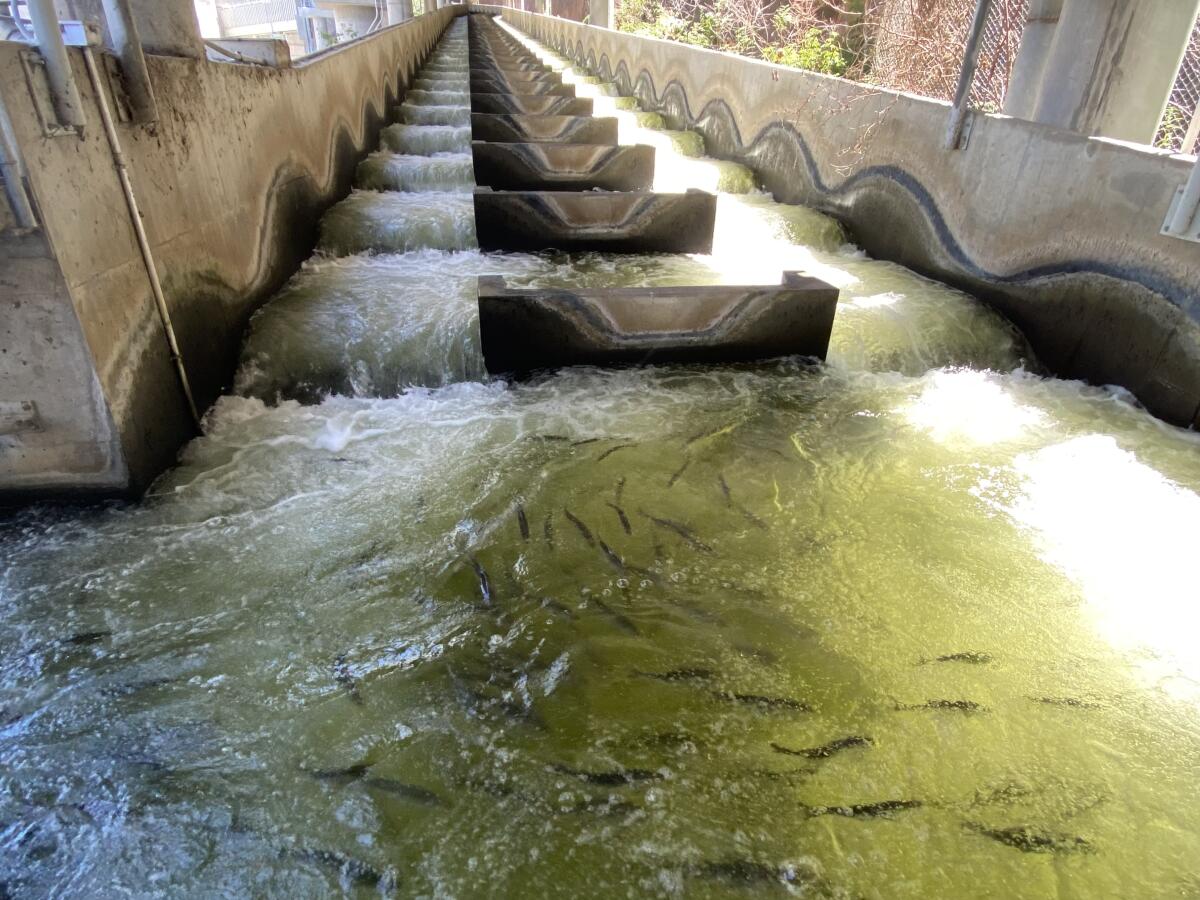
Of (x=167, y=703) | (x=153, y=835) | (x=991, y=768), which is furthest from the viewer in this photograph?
(x=167, y=703)

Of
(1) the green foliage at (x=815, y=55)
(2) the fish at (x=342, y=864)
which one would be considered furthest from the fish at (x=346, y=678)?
(1) the green foliage at (x=815, y=55)

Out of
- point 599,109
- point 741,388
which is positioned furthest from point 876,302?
point 599,109

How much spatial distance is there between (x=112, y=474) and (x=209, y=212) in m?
1.74

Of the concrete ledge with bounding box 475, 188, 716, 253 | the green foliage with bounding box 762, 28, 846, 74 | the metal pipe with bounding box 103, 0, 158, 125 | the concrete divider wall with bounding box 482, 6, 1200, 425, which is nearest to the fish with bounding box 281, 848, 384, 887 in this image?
the metal pipe with bounding box 103, 0, 158, 125

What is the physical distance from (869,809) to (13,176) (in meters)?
3.71

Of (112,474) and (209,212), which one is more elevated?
(209,212)

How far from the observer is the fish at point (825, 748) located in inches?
85.5

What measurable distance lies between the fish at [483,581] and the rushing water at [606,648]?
2cm

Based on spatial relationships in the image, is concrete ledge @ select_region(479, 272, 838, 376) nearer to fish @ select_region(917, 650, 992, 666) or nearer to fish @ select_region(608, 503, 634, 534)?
fish @ select_region(608, 503, 634, 534)

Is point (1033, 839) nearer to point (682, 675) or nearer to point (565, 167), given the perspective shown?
point (682, 675)

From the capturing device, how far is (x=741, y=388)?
463cm

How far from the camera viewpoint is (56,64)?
8.70ft

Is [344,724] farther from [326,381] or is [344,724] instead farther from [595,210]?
[595,210]

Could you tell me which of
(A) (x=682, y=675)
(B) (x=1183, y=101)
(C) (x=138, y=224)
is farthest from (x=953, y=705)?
(B) (x=1183, y=101)
